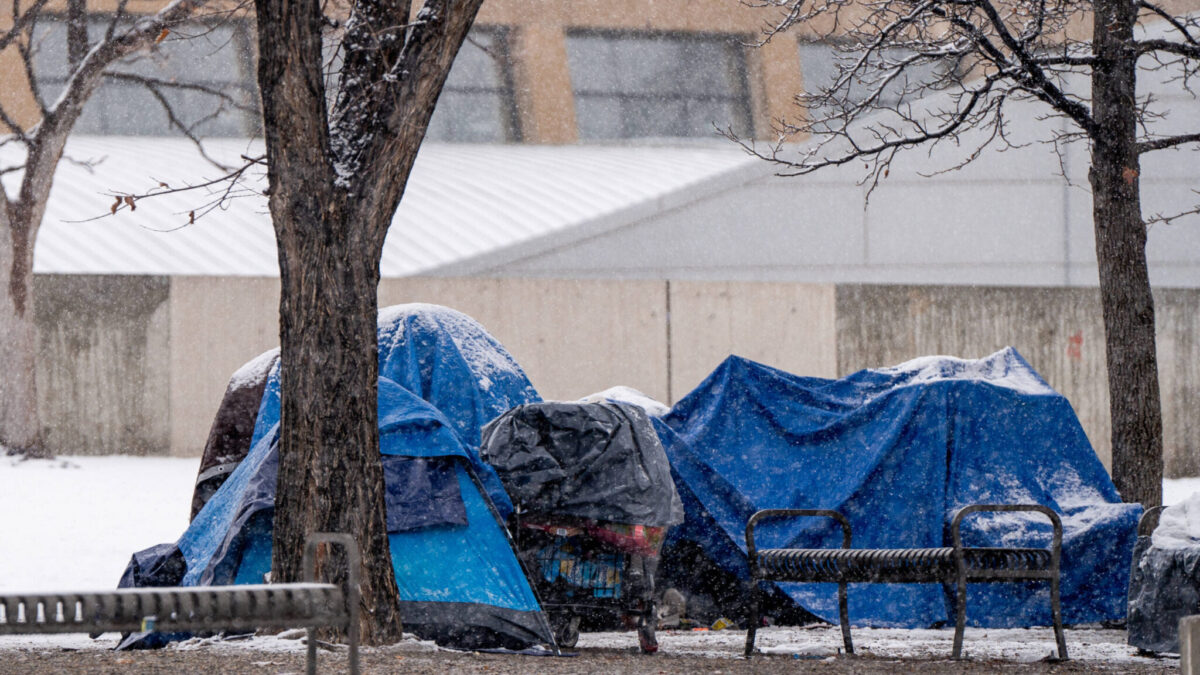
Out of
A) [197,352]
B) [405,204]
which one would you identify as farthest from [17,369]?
[405,204]

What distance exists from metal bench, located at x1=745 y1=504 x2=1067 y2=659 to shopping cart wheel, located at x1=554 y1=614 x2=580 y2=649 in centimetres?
89

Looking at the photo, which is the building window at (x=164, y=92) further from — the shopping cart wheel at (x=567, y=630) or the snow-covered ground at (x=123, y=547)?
the shopping cart wheel at (x=567, y=630)

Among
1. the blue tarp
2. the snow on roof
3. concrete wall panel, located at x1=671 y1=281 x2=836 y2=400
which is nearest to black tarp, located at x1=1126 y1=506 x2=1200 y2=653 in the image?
the blue tarp

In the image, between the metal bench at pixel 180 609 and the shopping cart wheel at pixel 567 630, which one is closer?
the metal bench at pixel 180 609

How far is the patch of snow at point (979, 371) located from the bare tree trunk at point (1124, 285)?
0.62 m

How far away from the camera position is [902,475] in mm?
9180

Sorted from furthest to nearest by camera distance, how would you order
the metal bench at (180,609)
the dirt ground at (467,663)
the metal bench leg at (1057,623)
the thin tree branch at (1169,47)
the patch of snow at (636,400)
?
the thin tree branch at (1169,47)
the patch of snow at (636,400)
the metal bench leg at (1057,623)
the dirt ground at (467,663)
the metal bench at (180,609)

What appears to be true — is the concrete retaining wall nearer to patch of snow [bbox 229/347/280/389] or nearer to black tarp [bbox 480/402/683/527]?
patch of snow [bbox 229/347/280/389]

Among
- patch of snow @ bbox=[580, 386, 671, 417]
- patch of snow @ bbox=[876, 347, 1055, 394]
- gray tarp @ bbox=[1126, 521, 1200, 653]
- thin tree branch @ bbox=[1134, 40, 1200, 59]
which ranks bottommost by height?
gray tarp @ bbox=[1126, 521, 1200, 653]

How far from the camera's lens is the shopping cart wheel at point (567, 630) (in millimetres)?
7805

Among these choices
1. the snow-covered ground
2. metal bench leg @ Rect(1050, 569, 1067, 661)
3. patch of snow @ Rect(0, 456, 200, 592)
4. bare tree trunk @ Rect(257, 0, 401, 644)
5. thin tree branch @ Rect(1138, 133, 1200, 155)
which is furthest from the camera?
patch of snow @ Rect(0, 456, 200, 592)

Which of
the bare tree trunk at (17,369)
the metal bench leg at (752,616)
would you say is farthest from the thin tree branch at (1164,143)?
the bare tree trunk at (17,369)

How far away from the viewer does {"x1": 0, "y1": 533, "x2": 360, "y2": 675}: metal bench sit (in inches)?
152

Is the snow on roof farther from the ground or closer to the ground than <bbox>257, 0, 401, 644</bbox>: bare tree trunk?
farther from the ground
